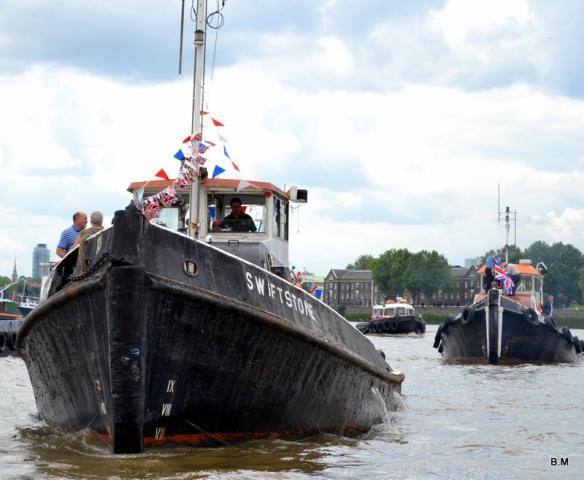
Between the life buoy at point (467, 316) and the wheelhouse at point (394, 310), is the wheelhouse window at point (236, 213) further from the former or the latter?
the wheelhouse at point (394, 310)

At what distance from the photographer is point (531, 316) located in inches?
1013

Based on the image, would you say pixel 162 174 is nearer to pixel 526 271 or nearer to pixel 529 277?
pixel 526 271

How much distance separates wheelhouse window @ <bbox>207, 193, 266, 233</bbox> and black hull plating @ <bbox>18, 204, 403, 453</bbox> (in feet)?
5.73

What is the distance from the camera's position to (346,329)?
37.6 feet

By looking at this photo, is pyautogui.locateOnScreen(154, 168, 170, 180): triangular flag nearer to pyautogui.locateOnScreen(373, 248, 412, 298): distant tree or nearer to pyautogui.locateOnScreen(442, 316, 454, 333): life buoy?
pyautogui.locateOnScreen(442, 316, 454, 333): life buoy

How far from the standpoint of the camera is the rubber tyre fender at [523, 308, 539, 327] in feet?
83.7

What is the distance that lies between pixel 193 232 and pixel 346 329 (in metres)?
A: 2.23

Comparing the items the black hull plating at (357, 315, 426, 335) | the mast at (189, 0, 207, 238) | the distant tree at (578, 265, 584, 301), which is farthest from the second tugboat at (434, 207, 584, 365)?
the distant tree at (578, 265, 584, 301)

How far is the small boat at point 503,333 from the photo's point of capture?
25469 mm

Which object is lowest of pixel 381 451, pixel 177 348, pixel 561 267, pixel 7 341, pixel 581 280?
pixel 381 451

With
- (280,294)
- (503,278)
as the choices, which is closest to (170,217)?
(280,294)

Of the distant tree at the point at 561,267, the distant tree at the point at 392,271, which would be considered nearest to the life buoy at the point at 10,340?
the distant tree at the point at 392,271

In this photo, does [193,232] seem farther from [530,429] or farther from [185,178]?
[530,429]

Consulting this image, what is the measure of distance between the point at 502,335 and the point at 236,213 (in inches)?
612
